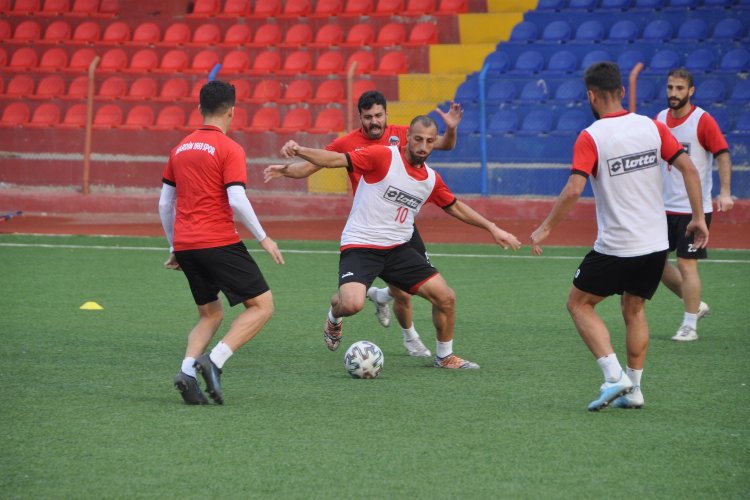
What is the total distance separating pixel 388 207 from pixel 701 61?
1320 cm

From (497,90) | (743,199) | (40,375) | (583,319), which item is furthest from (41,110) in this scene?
(583,319)

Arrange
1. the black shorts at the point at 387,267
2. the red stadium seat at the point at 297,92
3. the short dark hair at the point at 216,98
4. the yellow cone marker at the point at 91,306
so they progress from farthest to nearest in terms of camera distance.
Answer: the red stadium seat at the point at 297,92
the yellow cone marker at the point at 91,306
the black shorts at the point at 387,267
the short dark hair at the point at 216,98

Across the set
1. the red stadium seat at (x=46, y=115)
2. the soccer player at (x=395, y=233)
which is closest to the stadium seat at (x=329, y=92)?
the red stadium seat at (x=46, y=115)

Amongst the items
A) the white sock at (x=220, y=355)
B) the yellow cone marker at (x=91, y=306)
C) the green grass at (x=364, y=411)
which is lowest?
the yellow cone marker at (x=91, y=306)

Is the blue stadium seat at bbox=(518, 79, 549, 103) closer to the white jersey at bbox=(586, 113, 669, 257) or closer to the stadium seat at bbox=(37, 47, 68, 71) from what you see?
the stadium seat at bbox=(37, 47, 68, 71)

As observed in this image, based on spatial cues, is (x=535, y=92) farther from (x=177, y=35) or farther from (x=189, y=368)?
(x=189, y=368)

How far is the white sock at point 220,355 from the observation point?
7215 mm

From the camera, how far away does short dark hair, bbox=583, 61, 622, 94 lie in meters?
6.84

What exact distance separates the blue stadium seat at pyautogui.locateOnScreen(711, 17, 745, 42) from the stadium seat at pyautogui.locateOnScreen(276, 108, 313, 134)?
7.36 metres

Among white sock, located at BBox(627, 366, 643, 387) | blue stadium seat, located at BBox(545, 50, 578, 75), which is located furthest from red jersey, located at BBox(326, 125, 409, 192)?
blue stadium seat, located at BBox(545, 50, 578, 75)

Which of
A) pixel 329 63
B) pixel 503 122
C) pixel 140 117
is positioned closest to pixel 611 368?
pixel 503 122

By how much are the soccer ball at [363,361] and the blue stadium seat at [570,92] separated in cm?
1280

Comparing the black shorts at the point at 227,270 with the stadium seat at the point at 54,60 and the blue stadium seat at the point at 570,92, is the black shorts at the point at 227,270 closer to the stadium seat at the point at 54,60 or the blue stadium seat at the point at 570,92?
the blue stadium seat at the point at 570,92

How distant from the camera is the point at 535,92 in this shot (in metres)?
20.7
